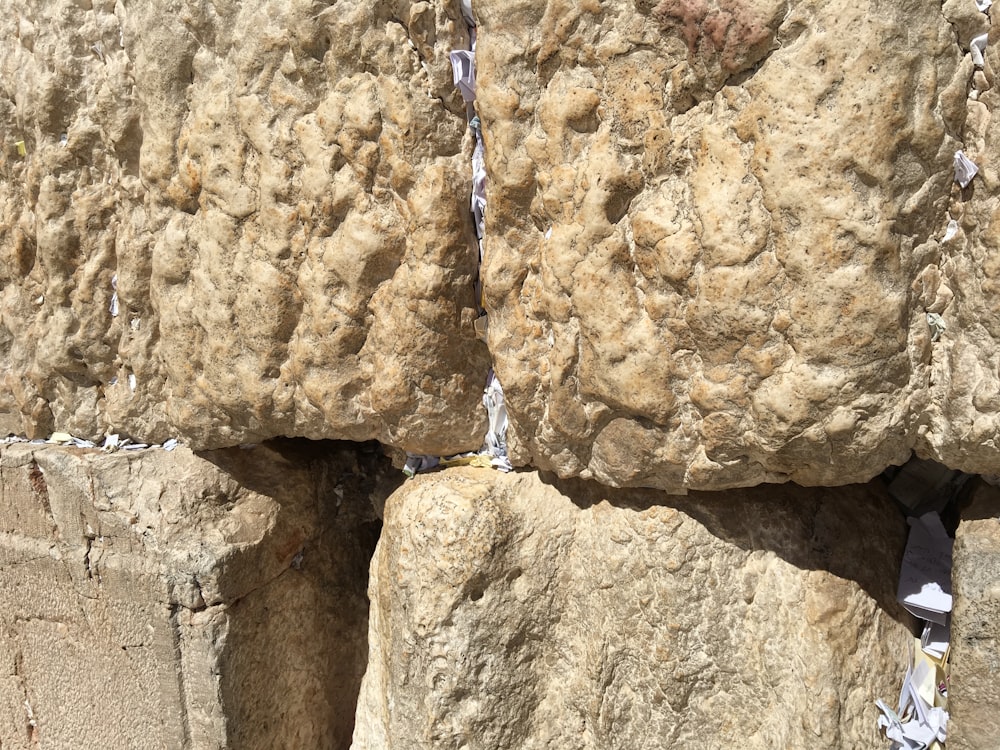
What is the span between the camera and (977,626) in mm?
1115

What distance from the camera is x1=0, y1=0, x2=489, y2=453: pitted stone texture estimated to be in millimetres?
1256

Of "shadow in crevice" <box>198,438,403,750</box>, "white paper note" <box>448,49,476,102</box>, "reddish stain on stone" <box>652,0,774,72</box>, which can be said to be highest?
"white paper note" <box>448,49,476,102</box>

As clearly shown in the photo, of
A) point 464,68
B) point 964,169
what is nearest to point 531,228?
point 464,68

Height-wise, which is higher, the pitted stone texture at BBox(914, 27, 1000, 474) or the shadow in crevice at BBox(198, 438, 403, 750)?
the pitted stone texture at BBox(914, 27, 1000, 474)

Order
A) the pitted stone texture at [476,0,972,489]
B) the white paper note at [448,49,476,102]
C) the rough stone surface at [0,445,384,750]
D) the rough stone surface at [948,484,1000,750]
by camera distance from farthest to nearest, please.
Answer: the rough stone surface at [0,445,384,750] → the white paper note at [448,49,476,102] → the rough stone surface at [948,484,1000,750] → the pitted stone texture at [476,0,972,489]

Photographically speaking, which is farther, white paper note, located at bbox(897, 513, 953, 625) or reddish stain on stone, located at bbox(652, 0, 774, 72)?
white paper note, located at bbox(897, 513, 953, 625)

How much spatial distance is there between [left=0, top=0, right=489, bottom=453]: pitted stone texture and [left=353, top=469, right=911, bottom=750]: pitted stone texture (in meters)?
0.20

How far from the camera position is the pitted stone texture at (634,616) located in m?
1.25

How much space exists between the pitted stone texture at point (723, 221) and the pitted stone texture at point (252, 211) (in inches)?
5.3

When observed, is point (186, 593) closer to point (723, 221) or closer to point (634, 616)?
point (634, 616)

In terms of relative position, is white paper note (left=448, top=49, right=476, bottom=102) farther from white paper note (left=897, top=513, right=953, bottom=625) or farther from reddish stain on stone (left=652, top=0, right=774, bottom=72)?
white paper note (left=897, top=513, right=953, bottom=625)

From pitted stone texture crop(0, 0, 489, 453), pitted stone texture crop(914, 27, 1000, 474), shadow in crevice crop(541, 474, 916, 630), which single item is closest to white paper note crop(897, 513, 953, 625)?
shadow in crevice crop(541, 474, 916, 630)

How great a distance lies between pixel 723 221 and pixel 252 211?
0.73 meters

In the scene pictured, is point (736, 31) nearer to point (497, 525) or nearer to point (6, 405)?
point (497, 525)
